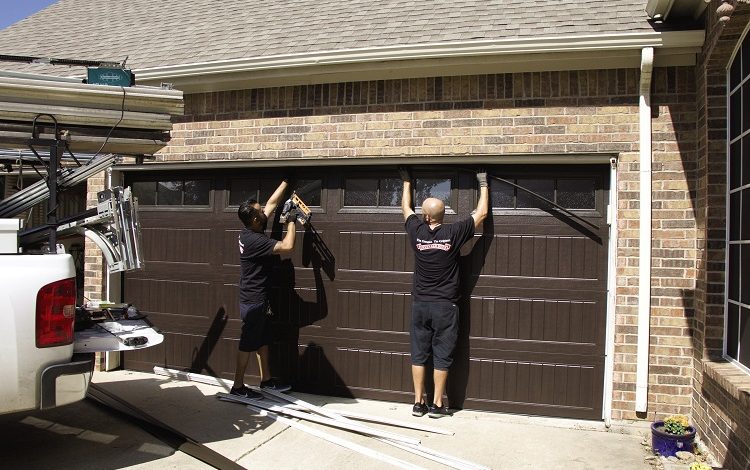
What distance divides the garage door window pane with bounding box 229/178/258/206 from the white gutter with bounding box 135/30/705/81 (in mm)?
1116

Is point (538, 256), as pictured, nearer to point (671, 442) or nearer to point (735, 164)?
point (735, 164)

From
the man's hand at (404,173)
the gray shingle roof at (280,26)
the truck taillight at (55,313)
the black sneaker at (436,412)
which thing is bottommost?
the black sneaker at (436,412)

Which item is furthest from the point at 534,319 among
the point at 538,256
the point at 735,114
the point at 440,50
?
the point at 440,50

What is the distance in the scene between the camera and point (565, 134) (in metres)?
5.20

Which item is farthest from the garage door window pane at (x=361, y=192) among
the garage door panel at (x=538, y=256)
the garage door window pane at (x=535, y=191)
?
the garage door window pane at (x=535, y=191)

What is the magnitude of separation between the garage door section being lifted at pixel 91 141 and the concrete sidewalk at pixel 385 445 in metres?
1.05

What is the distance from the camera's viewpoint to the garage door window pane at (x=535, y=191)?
211 inches

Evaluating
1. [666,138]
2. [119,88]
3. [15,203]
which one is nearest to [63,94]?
[119,88]

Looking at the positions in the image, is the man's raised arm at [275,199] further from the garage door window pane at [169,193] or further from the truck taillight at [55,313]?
the truck taillight at [55,313]

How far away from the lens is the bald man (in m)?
5.21

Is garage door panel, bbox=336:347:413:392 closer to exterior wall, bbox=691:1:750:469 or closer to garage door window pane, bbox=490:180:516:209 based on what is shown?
garage door window pane, bbox=490:180:516:209

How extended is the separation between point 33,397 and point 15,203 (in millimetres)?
1668

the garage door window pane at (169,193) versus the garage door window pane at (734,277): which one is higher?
the garage door window pane at (169,193)

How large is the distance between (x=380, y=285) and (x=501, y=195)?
1400 mm
